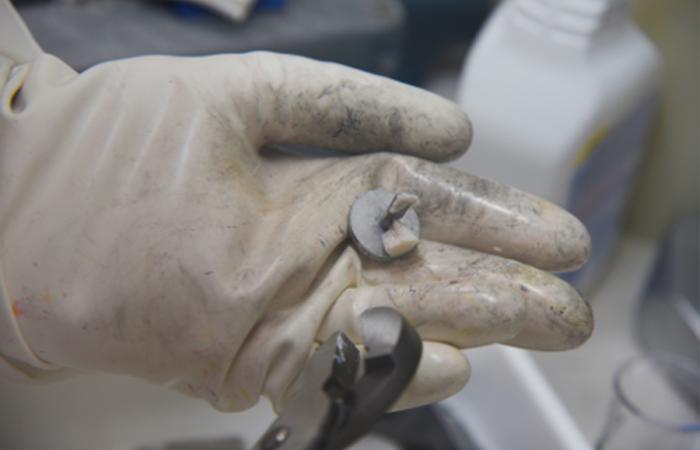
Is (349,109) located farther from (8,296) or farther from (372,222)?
(8,296)

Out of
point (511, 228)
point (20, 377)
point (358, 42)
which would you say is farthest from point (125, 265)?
point (358, 42)

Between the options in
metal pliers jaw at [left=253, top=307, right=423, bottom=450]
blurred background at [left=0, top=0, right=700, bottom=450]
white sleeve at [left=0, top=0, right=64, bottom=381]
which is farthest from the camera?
blurred background at [left=0, top=0, right=700, bottom=450]

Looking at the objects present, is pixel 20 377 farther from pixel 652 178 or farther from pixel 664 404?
pixel 652 178

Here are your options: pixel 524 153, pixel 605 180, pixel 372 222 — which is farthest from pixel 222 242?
pixel 605 180

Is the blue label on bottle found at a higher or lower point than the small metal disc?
lower

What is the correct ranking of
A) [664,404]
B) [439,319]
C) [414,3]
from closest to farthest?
[439,319]
[664,404]
[414,3]

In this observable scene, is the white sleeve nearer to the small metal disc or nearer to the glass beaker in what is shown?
the small metal disc

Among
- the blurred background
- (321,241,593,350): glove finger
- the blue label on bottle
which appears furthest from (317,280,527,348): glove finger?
the blue label on bottle
